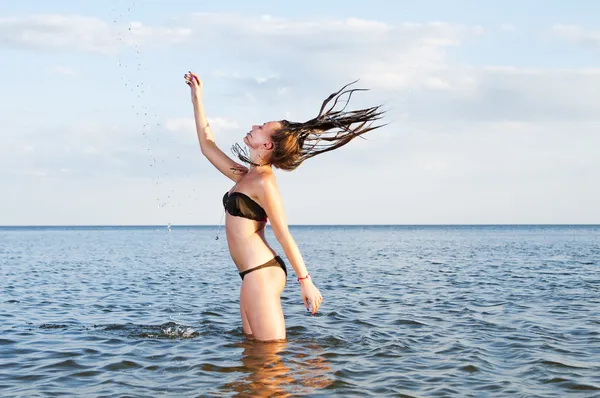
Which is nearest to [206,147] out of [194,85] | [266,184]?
[194,85]

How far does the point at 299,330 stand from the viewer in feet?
36.0

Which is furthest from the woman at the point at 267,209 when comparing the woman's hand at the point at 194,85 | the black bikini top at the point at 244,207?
the woman's hand at the point at 194,85

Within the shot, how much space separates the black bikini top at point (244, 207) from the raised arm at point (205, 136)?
2.08 feet

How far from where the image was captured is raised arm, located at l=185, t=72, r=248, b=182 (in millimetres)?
8154

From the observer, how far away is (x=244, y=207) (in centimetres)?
747

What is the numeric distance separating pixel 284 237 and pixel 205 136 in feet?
6.24

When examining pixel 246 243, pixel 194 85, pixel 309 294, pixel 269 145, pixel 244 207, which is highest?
pixel 194 85

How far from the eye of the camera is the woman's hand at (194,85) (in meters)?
8.23

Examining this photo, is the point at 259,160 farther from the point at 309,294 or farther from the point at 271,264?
the point at 309,294

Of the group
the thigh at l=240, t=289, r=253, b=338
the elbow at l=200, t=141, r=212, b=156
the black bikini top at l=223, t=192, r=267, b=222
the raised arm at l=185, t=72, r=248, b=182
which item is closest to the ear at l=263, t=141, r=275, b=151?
the black bikini top at l=223, t=192, r=267, b=222

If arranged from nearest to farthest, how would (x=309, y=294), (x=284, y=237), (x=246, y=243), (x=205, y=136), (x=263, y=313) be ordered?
(x=309, y=294) → (x=284, y=237) → (x=246, y=243) → (x=263, y=313) → (x=205, y=136)

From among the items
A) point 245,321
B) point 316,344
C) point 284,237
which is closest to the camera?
point 284,237

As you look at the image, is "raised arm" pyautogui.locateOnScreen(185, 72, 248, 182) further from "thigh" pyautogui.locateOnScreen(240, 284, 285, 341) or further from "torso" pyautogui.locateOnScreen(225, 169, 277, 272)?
"thigh" pyautogui.locateOnScreen(240, 284, 285, 341)

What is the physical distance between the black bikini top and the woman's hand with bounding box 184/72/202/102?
144 centimetres
